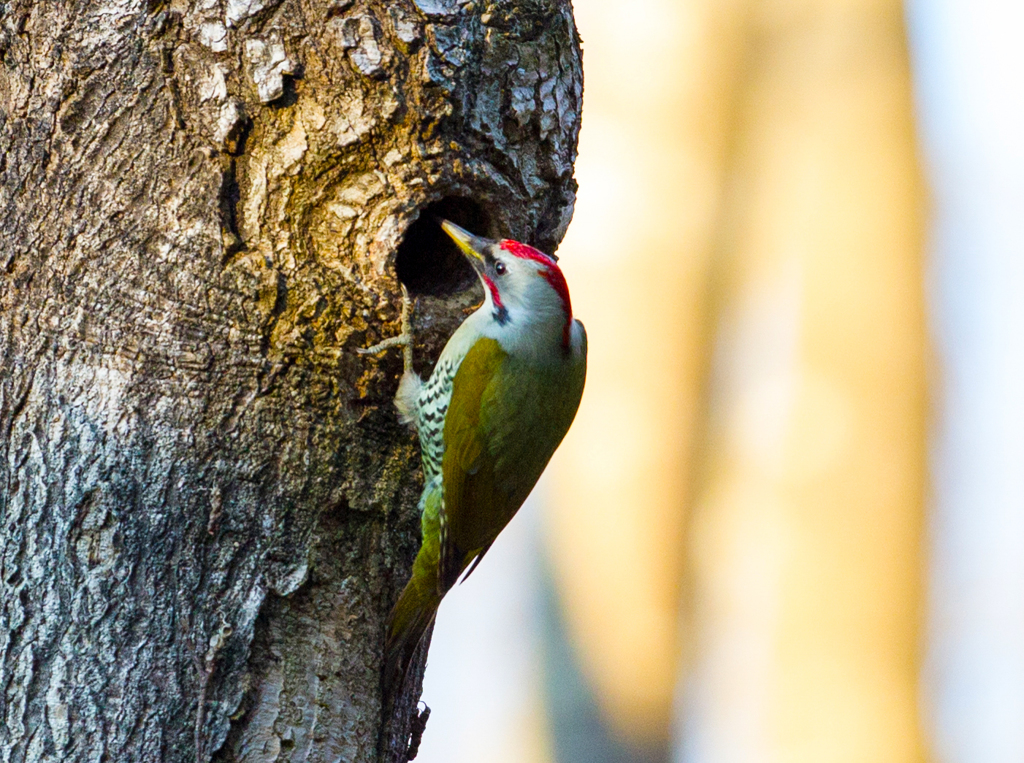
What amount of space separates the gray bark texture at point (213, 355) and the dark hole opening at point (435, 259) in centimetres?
28

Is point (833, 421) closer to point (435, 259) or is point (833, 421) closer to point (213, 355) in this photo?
point (435, 259)

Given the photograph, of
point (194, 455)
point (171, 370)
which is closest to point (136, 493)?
point (194, 455)

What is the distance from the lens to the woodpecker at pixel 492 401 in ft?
8.09

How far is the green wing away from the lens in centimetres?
264

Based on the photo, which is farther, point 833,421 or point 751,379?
point 751,379

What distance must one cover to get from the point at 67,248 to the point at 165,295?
0.23 m

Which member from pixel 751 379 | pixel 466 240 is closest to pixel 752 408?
pixel 751 379

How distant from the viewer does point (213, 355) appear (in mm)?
2035

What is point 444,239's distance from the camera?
106 inches

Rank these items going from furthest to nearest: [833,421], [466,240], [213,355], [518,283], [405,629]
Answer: [833,421] → [518,283] → [466,240] → [405,629] → [213,355]

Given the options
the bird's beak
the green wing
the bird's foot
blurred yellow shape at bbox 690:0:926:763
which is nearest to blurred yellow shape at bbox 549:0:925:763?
blurred yellow shape at bbox 690:0:926:763

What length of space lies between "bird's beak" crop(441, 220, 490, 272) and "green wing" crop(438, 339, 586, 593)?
1.00ft

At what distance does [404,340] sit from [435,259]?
20.3 inches

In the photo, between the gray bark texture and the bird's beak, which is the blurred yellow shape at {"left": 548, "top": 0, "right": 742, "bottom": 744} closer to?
the bird's beak
